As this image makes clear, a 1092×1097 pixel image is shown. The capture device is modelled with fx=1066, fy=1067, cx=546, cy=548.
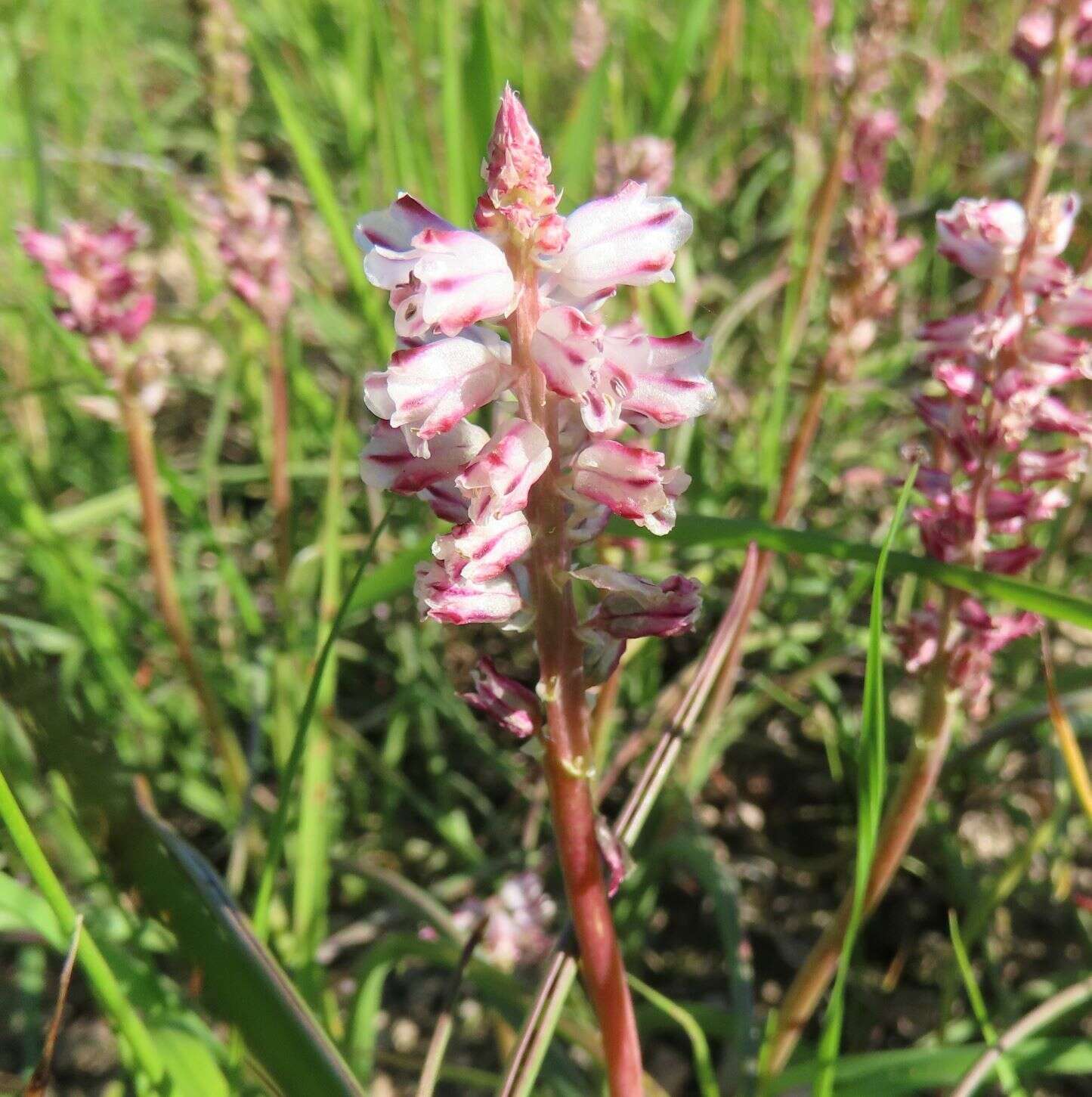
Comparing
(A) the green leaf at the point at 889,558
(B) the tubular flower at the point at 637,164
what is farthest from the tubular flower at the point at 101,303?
(B) the tubular flower at the point at 637,164

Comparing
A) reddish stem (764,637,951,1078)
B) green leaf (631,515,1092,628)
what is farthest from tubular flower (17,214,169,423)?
reddish stem (764,637,951,1078)

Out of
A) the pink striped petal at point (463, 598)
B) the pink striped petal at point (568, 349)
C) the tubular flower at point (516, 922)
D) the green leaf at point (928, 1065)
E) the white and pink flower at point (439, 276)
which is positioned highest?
the white and pink flower at point (439, 276)

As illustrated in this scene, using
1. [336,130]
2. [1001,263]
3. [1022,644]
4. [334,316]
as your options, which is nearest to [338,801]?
[334,316]

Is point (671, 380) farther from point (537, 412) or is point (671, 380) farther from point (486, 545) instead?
point (486, 545)

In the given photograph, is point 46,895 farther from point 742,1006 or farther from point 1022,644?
point 1022,644

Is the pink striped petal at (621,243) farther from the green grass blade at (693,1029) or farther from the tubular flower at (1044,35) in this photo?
the tubular flower at (1044,35)

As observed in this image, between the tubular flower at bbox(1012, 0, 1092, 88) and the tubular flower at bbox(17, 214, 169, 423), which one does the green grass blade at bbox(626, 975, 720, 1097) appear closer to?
the tubular flower at bbox(17, 214, 169, 423)

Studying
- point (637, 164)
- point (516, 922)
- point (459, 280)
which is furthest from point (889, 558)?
point (637, 164)
